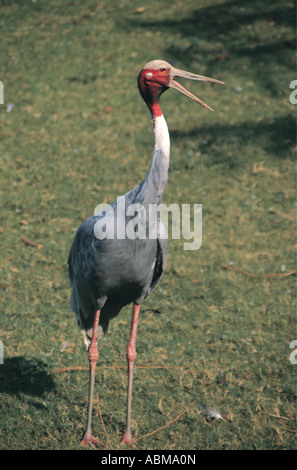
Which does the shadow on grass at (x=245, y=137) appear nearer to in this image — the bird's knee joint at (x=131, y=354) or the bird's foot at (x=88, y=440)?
the bird's knee joint at (x=131, y=354)

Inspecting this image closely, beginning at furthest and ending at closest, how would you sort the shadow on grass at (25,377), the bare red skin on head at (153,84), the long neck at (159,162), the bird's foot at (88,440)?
the shadow on grass at (25,377), the bird's foot at (88,440), the bare red skin on head at (153,84), the long neck at (159,162)

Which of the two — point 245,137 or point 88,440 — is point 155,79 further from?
point 245,137

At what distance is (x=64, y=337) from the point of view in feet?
20.5

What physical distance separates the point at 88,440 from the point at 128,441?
0.33 meters

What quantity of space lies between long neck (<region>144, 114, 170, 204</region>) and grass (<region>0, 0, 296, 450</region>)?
211cm

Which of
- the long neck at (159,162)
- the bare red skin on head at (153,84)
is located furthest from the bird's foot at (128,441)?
the bare red skin on head at (153,84)

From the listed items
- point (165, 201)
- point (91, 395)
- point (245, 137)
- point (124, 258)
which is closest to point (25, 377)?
point (91, 395)

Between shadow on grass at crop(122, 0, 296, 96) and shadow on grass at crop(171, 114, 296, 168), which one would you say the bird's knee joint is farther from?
shadow on grass at crop(122, 0, 296, 96)

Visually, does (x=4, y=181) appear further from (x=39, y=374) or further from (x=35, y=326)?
(x=39, y=374)

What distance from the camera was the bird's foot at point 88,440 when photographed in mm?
4980

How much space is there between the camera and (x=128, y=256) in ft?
14.8

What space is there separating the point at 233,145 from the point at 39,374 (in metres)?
5.36

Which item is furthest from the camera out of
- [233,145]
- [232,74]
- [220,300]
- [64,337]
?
[232,74]

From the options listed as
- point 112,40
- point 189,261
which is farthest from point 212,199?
point 112,40
